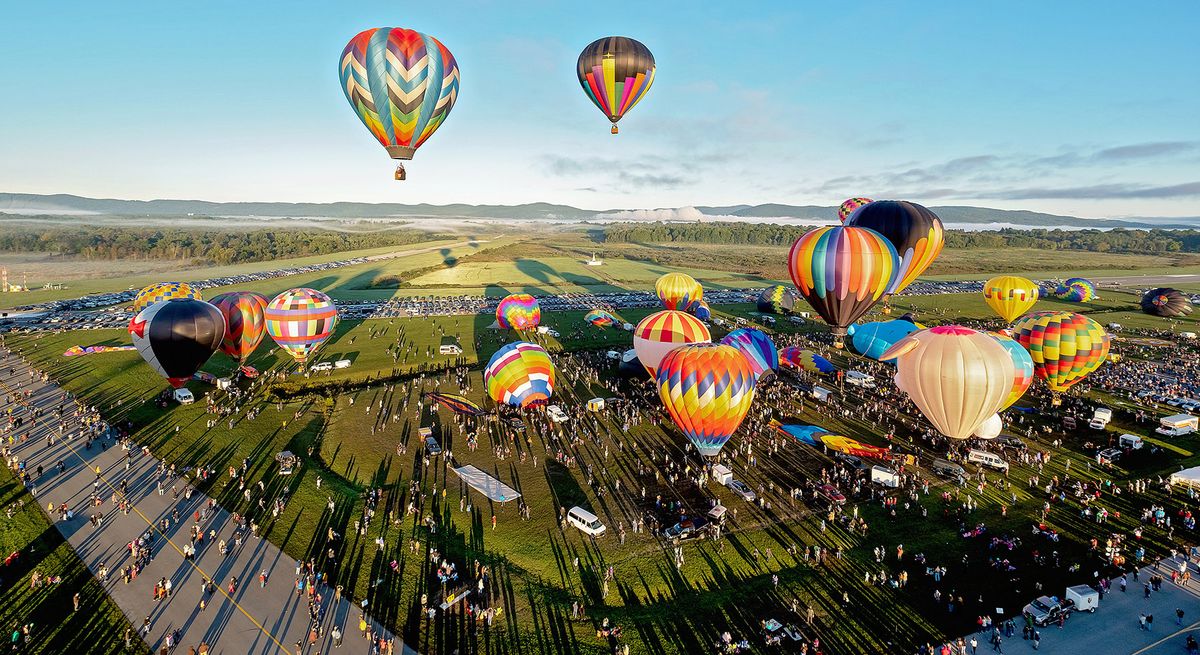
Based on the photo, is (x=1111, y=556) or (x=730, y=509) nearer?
(x=1111, y=556)

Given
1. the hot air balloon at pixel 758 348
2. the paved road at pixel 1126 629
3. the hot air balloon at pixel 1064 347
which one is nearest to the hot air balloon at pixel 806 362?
the hot air balloon at pixel 758 348

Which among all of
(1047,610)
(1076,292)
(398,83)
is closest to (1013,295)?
(1076,292)

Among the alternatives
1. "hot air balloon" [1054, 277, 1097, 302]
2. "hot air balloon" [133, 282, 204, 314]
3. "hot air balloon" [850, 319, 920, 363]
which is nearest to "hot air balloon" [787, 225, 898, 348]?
"hot air balloon" [850, 319, 920, 363]

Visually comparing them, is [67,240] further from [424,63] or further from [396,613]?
[396,613]

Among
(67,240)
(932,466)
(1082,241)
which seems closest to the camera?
(932,466)

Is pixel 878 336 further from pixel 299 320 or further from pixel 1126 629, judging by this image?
pixel 299 320

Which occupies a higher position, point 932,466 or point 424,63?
point 424,63

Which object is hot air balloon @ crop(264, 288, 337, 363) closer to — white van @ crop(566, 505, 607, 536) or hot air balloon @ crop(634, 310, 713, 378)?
hot air balloon @ crop(634, 310, 713, 378)

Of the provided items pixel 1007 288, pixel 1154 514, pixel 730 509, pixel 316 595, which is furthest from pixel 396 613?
pixel 1007 288
